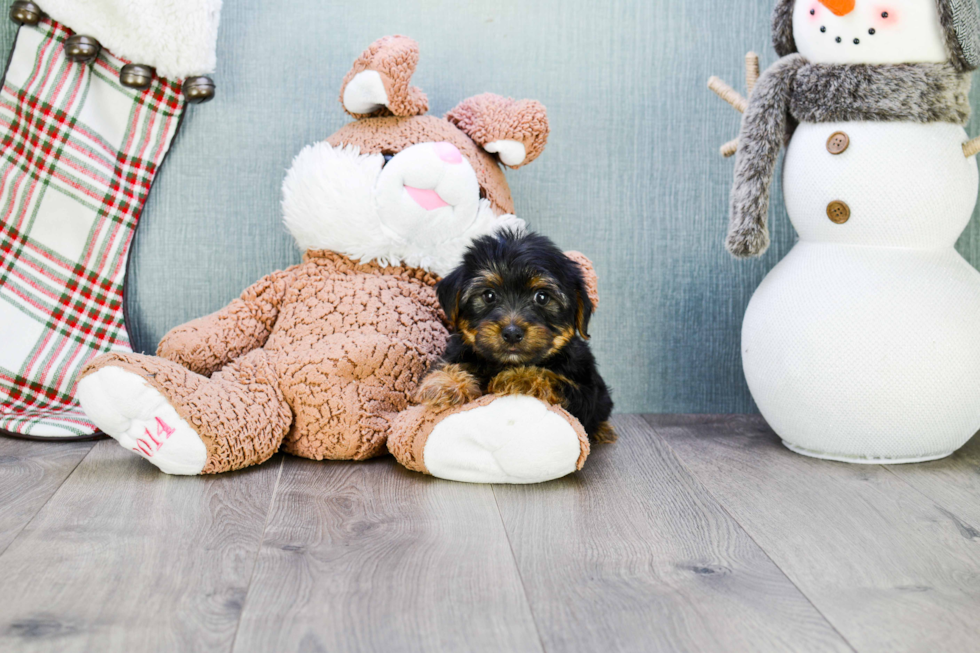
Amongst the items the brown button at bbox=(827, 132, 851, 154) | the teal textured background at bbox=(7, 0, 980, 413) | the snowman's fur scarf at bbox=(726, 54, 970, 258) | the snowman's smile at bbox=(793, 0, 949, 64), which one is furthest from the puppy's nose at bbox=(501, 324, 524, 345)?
the snowman's smile at bbox=(793, 0, 949, 64)

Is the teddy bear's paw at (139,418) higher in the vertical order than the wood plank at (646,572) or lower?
higher

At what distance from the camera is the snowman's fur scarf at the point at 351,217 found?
1990 millimetres

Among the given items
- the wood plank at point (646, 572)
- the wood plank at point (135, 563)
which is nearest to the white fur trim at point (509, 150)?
the wood plank at point (646, 572)

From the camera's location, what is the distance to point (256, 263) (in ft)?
→ 7.75

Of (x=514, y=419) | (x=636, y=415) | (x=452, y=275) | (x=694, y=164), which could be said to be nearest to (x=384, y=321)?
(x=452, y=275)

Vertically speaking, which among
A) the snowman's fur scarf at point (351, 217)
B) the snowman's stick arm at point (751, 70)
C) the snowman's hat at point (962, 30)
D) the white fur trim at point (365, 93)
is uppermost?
the snowman's hat at point (962, 30)

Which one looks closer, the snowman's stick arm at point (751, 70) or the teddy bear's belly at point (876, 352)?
the teddy bear's belly at point (876, 352)

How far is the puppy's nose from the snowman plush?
0.64 m

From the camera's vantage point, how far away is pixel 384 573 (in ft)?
4.33

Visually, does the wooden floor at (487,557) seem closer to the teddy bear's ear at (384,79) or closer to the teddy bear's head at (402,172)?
the teddy bear's head at (402,172)

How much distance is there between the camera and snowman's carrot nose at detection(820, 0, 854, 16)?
1.89 metres

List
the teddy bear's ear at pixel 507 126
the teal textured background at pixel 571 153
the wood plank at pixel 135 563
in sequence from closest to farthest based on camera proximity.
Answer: the wood plank at pixel 135 563
the teddy bear's ear at pixel 507 126
the teal textured background at pixel 571 153

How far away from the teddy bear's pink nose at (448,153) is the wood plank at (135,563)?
0.82 metres

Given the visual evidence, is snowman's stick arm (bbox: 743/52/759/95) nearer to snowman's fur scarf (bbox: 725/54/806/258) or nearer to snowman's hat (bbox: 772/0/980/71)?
snowman's fur scarf (bbox: 725/54/806/258)
